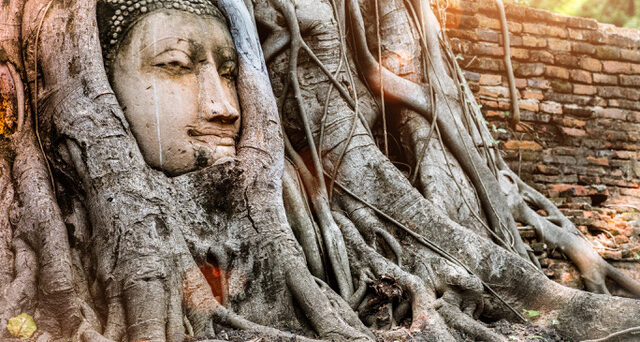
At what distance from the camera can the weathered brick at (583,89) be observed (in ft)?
18.9

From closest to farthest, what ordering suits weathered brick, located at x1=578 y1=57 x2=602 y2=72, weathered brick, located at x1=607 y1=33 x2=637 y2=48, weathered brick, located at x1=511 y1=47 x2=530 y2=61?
weathered brick, located at x1=511 y1=47 x2=530 y2=61
weathered brick, located at x1=578 y1=57 x2=602 y2=72
weathered brick, located at x1=607 y1=33 x2=637 y2=48

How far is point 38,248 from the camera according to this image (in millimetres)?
2424

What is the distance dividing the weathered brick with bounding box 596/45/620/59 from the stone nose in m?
4.21

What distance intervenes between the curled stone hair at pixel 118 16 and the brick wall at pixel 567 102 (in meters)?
3.10

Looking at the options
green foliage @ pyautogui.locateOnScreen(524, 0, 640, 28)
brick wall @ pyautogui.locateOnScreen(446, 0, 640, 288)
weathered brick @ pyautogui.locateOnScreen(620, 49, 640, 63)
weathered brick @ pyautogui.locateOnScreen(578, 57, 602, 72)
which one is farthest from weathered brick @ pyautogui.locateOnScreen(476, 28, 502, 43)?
green foliage @ pyautogui.locateOnScreen(524, 0, 640, 28)

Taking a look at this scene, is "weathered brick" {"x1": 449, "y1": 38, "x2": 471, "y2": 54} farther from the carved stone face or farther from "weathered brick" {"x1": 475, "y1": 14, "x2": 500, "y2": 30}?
the carved stone face

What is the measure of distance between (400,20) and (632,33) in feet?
10.5

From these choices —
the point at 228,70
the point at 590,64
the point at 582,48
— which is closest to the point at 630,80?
the point at 590,64

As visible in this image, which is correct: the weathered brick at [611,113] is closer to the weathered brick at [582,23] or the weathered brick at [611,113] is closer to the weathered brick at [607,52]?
the weathered brick at [607,52]

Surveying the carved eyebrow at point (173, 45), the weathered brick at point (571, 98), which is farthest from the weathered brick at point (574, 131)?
the carved eyebrow at point (173, 45)

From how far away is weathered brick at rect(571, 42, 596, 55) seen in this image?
574 centimetres

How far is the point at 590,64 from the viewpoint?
229 inches

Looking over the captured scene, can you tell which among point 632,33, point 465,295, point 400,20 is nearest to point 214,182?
point 465,295

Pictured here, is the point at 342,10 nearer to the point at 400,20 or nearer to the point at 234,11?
the point at 400,20
